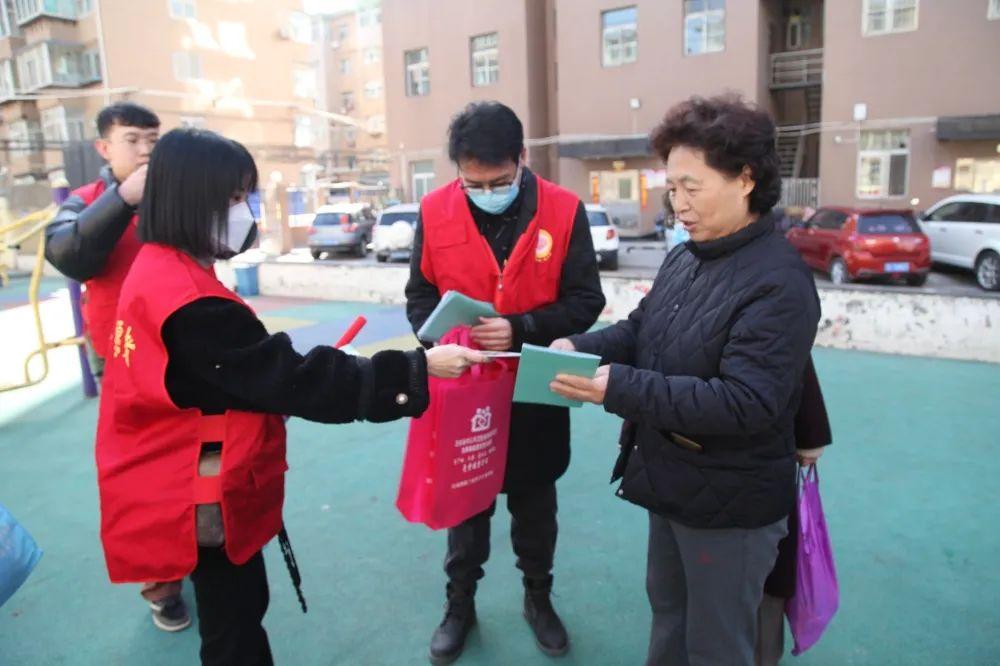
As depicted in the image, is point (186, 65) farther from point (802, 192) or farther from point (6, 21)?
point (802, 192)

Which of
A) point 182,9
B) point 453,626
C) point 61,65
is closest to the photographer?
point 453,626

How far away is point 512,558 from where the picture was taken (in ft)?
10.0

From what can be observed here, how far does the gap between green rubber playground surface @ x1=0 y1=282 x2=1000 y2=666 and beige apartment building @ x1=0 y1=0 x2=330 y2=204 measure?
22070 millimetres

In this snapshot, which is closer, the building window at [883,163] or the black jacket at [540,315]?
the black jacket at [540,315]

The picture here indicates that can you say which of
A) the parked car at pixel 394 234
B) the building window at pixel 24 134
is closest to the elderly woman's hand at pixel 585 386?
the parked car at pixel 394 234

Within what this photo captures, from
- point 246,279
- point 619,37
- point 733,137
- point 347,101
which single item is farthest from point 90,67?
point 733,137

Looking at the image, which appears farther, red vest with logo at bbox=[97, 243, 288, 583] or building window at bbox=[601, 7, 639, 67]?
building window at bbox=[601, 7, 639, 67]

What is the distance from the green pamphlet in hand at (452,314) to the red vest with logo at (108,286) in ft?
4.65

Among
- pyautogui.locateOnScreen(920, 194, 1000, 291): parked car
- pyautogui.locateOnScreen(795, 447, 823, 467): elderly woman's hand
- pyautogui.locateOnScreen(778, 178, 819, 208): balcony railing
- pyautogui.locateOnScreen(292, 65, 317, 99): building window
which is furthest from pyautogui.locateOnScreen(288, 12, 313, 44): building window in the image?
pyautogui.locateOnScreen(795, 447, 823, 467): elderly woman's hand

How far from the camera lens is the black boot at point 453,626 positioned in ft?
7.83

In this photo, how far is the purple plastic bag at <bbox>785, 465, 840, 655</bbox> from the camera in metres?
1.89

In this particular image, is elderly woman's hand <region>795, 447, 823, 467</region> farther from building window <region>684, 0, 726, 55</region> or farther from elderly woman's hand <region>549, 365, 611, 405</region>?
building window <region>684, 0, 726, 55</region>

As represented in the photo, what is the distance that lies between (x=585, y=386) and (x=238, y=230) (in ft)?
3.00

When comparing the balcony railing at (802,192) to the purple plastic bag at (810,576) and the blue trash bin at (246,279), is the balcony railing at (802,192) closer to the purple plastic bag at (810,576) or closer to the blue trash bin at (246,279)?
the blue trash bin at (246,279)
